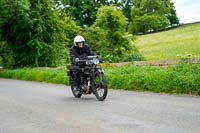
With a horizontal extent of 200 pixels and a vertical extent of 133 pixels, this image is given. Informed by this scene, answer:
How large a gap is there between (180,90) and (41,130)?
5398 millimetres

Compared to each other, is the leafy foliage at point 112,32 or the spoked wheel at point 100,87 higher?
the leafy foliage at point 112,32

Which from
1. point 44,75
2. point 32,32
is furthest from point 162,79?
point 32,32

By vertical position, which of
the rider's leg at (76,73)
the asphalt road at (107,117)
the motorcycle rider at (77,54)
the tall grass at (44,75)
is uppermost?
the motorcycle rider at (77,54)

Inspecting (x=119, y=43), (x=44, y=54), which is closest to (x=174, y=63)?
(x=119, y=43)

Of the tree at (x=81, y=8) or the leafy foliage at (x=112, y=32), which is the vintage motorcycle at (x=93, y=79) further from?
the tree at (x=81, y=8)

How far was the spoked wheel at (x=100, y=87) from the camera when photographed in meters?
8.29

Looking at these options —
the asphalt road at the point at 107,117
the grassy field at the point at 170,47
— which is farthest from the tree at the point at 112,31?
the asphalt road at the point at 107,117

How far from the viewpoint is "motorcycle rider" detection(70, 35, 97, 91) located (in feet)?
30.2

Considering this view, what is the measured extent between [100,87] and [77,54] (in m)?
1.48

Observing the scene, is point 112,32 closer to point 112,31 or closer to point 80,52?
point 112,31

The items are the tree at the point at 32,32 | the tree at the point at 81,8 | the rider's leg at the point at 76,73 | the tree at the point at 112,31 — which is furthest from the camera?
the tree at the point at 81,8

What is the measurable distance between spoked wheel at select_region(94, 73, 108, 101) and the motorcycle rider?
774 mm

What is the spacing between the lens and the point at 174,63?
11.7m

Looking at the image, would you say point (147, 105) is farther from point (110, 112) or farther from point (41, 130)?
point (41, 130)
